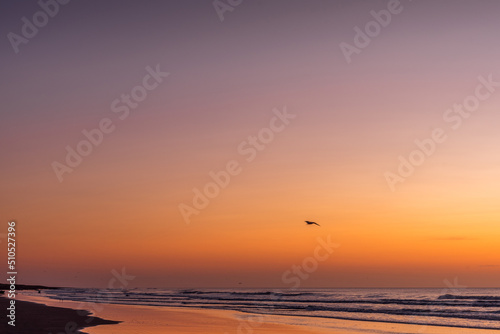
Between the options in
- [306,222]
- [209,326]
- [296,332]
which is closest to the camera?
[296,332]

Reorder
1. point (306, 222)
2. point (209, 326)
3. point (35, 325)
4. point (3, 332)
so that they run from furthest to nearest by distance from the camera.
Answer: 1. point (306, 222)
2. point (209, 326)
3. point (35, 325)
4. point (3, 332)

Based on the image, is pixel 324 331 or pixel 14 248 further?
pixel 324 331

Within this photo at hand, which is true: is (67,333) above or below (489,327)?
below

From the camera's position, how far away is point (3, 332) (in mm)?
22000

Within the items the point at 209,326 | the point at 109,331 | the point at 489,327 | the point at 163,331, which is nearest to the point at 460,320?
the point at 489,327

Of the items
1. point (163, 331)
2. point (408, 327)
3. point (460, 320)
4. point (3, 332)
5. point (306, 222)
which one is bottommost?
point (3, 332)

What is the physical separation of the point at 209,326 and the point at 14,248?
36.7 ft

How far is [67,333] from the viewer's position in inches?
952

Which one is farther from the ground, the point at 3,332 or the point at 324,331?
the point at 324,331

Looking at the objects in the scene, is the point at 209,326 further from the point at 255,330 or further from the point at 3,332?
the point at 3,332

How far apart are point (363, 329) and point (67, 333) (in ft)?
49.7

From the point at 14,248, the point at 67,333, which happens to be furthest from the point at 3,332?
the point at 14,248

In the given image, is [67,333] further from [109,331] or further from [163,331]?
[163,331]

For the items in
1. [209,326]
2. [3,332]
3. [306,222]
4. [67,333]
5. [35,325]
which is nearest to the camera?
[3,332]
